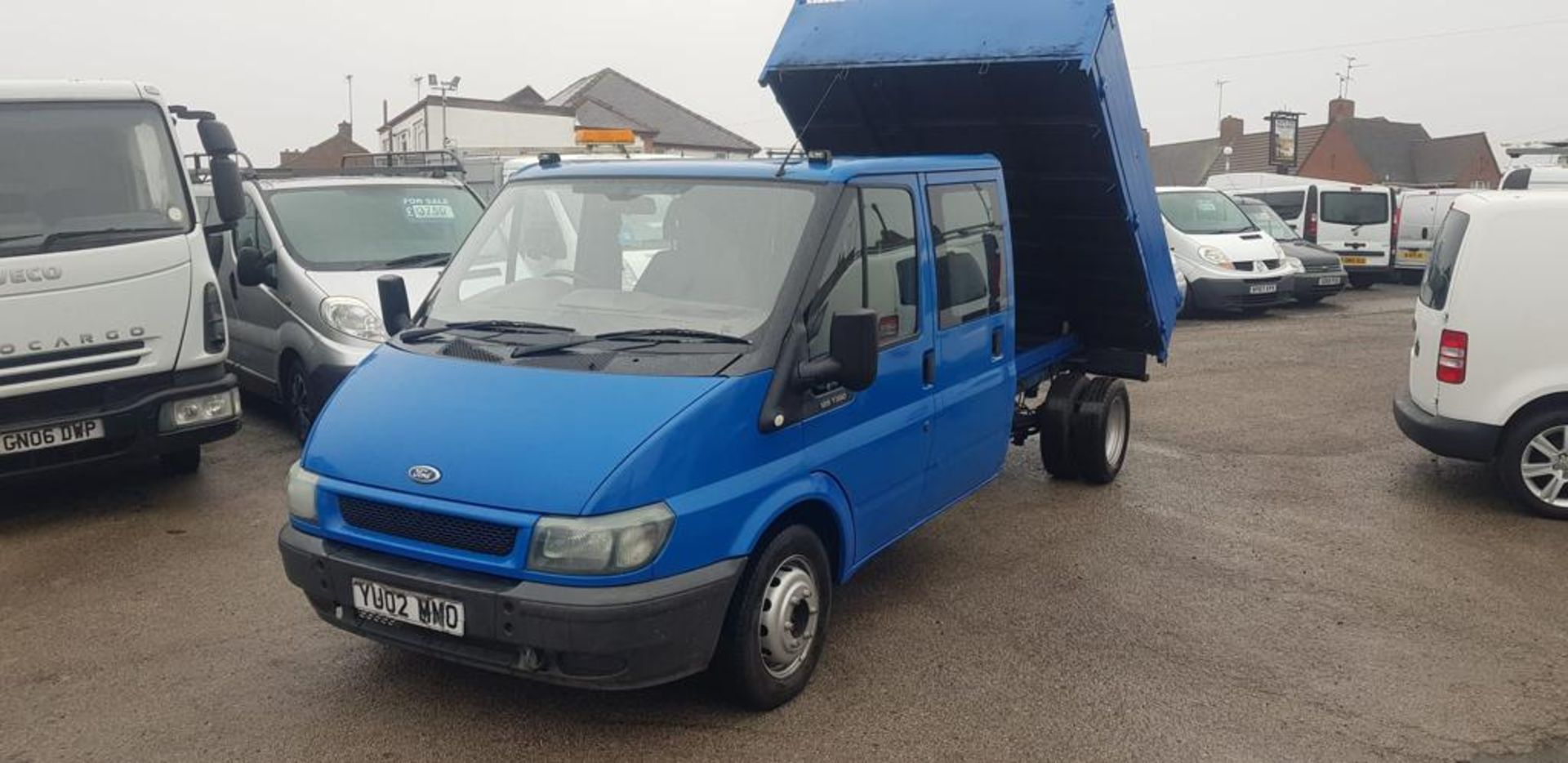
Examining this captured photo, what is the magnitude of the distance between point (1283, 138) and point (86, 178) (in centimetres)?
5690

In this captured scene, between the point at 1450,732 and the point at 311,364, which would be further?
the point at 311,364

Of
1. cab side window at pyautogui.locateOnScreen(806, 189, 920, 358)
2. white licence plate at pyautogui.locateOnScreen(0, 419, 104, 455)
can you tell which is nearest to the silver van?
white licence plate at pyautogui.locateOnScreen(0, 419, 104, 455)

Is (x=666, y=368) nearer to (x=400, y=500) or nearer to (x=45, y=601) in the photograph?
(x=400, y=500)

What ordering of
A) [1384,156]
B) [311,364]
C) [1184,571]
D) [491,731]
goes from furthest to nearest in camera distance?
[1384,156], [311,364], [1184,571], [491,731]

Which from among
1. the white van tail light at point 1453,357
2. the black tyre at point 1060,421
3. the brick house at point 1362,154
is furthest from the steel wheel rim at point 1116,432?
the brick house at point 1362,154

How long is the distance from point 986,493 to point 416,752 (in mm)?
4303

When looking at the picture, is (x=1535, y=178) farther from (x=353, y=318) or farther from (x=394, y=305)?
(x=394, y=305)

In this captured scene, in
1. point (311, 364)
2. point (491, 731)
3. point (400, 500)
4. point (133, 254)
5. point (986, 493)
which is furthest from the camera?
point (311, 364)

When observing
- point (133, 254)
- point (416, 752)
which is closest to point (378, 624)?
point (416, 752)

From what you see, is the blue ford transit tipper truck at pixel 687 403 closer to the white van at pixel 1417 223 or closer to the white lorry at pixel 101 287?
the white lorry at pixel 101 287

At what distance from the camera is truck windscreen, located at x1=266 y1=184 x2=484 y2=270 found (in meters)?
8.80

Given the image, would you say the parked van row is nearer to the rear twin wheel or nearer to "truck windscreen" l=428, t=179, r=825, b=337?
the rear twin wheel

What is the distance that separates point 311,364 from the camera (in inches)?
320

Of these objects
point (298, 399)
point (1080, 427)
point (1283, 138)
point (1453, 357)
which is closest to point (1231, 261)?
point (1453, 357)
